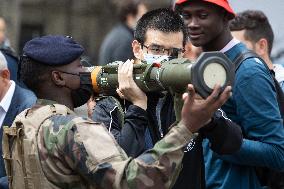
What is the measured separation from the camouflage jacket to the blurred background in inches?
323

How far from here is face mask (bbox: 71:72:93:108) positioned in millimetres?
3852

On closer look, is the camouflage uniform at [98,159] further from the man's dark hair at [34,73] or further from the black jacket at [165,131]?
the black jacket at [165,131]

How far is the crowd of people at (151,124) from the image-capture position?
3.41 metres

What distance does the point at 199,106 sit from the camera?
132 inches

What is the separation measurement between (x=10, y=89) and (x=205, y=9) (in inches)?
65.8

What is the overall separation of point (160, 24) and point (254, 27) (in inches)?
74.8

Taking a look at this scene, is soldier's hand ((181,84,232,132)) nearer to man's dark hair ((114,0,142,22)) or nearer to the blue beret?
the blue beret

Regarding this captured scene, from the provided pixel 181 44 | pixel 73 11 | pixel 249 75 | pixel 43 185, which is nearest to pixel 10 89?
pixel 181 44

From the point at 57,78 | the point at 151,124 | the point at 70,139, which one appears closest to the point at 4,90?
the point at 151,124

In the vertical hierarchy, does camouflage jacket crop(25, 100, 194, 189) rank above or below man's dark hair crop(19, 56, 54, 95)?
below

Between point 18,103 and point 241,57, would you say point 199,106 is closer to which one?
point 241,57

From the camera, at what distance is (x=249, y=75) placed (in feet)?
14.8

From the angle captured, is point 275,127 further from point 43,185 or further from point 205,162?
point 43,185

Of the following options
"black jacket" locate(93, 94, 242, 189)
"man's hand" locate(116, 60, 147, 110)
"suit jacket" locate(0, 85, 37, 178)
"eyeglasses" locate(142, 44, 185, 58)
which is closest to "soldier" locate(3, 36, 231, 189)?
"man's hand" locate(116, 60, 147, 110)
